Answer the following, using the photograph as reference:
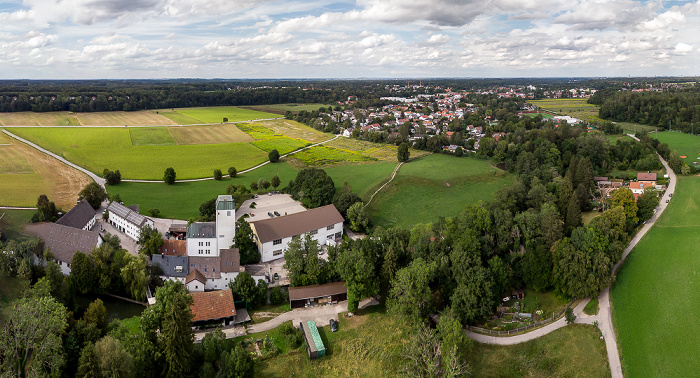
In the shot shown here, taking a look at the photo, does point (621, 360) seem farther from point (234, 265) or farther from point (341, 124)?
point (341, 124)

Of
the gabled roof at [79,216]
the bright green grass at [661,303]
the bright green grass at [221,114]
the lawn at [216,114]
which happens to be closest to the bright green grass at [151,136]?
the lawn at [216,114]

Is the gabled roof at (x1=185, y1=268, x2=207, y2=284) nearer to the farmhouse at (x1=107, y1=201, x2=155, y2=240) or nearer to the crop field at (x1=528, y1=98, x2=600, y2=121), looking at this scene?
the farmhouse at (x1=107, y1=201, x2=155, y2=240)

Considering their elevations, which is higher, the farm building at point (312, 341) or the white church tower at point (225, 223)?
the white church tower at point (225, 223)

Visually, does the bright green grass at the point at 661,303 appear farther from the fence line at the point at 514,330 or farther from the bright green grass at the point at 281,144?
the bright green grass at the point at 281,144

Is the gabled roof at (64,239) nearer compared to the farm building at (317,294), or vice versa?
the farm building at (317,294)

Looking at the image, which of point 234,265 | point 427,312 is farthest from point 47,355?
point 427,312

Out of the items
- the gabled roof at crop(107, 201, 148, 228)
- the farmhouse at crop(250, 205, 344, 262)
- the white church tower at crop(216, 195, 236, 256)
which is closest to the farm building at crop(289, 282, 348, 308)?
the farmhouse at crop(250, 205, 344, 262)

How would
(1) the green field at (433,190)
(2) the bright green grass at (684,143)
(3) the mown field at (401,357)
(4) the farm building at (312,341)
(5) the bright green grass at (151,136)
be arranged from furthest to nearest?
(5) the bright green grass at (151,136), (2) the bright green grass at (684,143), (1) the green field at (433,190), (4) the farm building at (312,341), (3) the mown field at (401,357)
